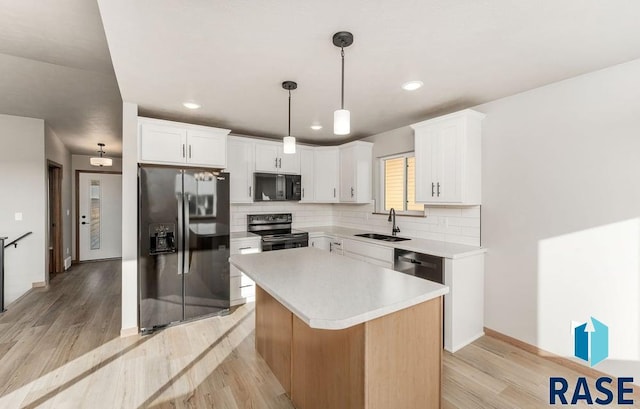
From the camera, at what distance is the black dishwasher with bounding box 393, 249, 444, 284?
9.11 feet

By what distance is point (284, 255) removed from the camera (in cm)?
254

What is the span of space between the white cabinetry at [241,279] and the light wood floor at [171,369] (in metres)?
0.37

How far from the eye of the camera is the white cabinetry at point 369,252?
3.29 meters

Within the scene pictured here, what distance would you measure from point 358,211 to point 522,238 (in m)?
2.35

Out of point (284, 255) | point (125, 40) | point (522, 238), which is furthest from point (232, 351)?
point (522, 238)

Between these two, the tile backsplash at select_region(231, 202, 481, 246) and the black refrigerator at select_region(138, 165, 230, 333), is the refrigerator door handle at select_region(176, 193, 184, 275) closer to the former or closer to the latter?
the black refrigerator at select_region(138, 165, 230, 333)

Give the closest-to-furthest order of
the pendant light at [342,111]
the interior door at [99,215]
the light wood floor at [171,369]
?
the pendant light at [342,111], the light wood floor at [171,369], the interior door at [99,215]

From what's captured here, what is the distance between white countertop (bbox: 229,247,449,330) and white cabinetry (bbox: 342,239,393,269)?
1066 mm

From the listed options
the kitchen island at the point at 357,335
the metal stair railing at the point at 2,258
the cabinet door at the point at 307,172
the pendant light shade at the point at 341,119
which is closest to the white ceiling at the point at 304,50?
the pendant light shade at the point at 341,119

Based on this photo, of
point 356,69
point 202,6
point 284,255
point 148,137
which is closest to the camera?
point 202,6

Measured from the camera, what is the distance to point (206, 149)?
3.46m

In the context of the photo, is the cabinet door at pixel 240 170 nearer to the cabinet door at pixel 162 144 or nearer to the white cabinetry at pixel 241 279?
the white cabinetry at pixel 241 279

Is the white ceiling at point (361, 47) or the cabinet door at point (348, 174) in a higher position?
the white ceiling at point (361, 47)

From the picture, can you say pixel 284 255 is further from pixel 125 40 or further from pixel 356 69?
pixel 125 40
